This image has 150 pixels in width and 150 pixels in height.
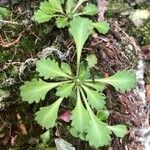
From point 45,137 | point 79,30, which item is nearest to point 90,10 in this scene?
point 79,30

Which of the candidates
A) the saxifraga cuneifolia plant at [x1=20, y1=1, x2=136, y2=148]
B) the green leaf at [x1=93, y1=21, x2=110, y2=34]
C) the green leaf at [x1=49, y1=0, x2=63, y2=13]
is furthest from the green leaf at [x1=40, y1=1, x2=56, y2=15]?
the green leaf at [x1=93, y1=21, x2=110, y2=34]

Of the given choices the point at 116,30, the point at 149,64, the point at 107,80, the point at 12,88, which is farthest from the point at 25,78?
the point at 149,64

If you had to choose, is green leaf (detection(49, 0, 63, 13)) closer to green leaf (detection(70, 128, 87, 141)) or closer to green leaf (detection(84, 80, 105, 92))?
green leaf (detection(84, 80, 105, 92))

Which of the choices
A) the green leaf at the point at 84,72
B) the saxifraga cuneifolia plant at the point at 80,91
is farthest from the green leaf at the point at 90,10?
the green leaf at the point at 84,72

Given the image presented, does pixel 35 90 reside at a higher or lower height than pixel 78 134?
higher

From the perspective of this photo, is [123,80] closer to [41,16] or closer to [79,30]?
[79,30]

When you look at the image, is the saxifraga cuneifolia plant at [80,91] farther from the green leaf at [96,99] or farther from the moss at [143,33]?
the moss at [143,33]

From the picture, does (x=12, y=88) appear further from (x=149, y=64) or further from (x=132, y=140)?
(x=149, y=64)
